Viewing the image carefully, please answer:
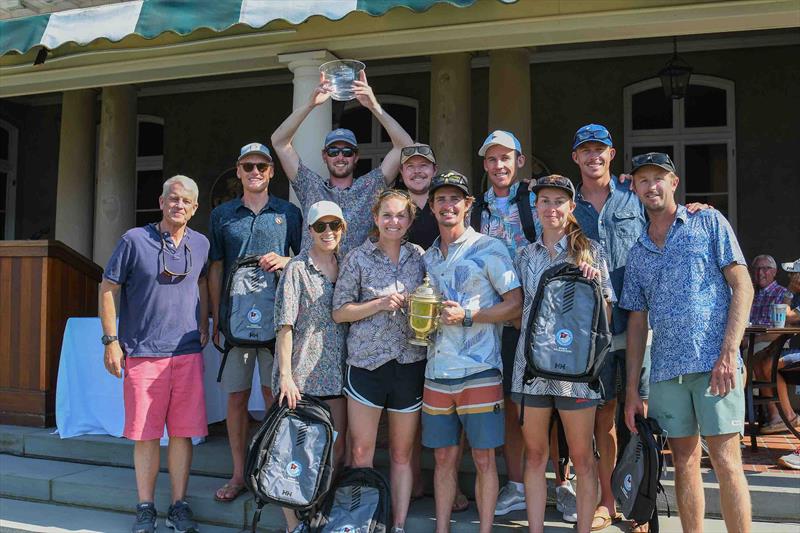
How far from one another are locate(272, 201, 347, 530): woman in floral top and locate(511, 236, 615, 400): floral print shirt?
99cm

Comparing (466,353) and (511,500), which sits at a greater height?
(466,353)

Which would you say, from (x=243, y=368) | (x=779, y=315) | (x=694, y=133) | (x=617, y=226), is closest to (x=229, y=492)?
(x=243, y=368)

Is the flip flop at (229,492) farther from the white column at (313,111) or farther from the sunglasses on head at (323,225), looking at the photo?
the white column at (313,111)

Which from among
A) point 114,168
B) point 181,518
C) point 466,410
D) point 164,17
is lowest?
point 181,518

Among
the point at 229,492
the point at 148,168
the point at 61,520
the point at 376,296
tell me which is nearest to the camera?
the point at 376,296

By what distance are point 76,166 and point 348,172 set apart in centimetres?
651

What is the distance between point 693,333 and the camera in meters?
3.42

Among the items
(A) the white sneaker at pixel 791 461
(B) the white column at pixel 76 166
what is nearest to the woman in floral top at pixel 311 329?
(A) the white sneaker at pixel 791 461

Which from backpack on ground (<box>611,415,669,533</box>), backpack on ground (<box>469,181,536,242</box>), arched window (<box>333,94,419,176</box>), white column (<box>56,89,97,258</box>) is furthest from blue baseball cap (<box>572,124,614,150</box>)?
white column (<box>56,89,97,258</box>)

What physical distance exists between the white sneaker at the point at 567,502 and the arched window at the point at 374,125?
7.27 meters

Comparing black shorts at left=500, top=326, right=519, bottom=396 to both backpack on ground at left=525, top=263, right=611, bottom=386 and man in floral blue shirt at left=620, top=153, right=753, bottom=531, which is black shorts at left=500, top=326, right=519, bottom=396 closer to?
backpack on ground at left=525, top=263, right=611, bottom=386

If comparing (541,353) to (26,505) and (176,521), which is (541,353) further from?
(26,505)

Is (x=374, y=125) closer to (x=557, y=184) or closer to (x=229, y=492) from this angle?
(x=229, y=492)

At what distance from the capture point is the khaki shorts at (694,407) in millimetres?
3348
